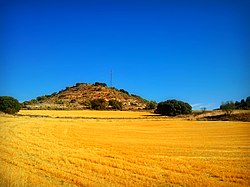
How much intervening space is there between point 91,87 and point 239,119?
132959 mm

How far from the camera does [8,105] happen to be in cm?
7438

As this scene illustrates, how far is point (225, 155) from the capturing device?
2514 cm

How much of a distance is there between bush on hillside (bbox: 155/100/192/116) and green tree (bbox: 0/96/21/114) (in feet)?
132

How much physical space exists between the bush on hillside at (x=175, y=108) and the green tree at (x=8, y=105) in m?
40.4

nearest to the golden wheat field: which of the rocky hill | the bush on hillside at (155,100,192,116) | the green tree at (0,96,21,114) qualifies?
the green tree at (0,96,21,114)

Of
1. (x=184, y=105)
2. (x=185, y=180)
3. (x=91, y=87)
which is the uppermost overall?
(x=91, y=87)

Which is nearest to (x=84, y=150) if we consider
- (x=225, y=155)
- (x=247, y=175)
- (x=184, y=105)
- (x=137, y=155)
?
(x=137, y=155)

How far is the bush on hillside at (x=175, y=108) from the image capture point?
96062 mm

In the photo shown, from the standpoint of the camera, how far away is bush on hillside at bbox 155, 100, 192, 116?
9606 centimetres

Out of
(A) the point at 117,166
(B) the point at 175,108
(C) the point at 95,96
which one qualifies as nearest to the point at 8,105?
(B) the point at 175,108

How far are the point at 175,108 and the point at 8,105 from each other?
143 feet

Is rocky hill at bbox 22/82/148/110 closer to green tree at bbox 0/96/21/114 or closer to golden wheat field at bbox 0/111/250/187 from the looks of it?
green tree at bbox 0/96/21/114

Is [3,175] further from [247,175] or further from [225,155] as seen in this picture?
[225,155]

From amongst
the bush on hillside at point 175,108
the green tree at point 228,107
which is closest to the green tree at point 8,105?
the bush on hillside at point 175,108
